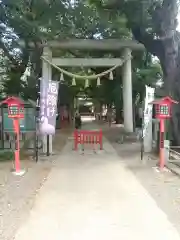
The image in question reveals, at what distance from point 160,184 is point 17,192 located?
11.6 ft

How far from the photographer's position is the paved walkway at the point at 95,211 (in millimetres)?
5906

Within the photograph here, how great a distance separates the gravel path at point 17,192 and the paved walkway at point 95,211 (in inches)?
7.2

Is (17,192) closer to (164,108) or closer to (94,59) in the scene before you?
(164,108)

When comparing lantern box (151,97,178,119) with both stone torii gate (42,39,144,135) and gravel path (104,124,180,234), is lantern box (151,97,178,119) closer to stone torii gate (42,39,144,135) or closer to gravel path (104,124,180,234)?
gravel path (104,124,180,234)

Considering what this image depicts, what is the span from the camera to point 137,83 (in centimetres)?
2861

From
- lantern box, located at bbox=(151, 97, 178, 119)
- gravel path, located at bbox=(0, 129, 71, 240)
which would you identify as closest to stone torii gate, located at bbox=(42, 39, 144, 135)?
gravel path, located at bbox=(0, 129, 71, 240)

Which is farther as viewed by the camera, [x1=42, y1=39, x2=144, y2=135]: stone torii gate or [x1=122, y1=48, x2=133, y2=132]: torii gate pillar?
[x1=122, y1=48, x2=133, y2=132]: torii gate pillar

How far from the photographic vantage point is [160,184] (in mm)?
9859

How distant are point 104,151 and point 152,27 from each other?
20.0ft

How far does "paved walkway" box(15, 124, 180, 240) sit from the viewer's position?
5906mm

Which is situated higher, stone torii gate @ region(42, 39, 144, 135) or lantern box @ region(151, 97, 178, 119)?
stone torii gate @ region(42, 39, 144, 135)

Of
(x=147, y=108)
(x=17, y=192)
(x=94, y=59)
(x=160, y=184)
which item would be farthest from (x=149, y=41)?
(x=17, y=192)

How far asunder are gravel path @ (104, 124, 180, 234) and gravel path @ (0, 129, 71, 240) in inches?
102

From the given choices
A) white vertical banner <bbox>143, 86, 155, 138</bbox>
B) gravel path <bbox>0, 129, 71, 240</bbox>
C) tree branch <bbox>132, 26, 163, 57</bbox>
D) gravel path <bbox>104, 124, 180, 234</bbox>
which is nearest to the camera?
gravel path <bbox>0, 129, 71, 240</bbox>
